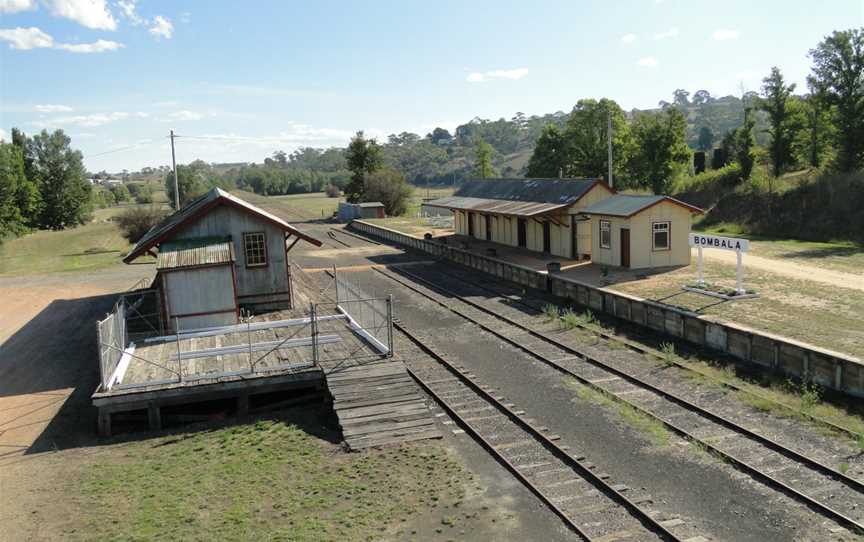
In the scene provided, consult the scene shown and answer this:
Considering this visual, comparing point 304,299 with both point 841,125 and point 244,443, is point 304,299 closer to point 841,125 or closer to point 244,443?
point 244,443

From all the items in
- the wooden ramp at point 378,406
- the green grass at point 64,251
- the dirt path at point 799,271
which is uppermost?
the green grass at point 64,251

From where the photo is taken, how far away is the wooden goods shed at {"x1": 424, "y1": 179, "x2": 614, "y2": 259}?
34719 mm

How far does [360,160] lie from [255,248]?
222ft

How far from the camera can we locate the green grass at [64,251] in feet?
145

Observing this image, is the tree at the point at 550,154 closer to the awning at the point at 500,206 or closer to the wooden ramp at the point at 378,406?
the awning at the point at 500,206

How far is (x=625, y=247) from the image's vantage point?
3094 centimetres

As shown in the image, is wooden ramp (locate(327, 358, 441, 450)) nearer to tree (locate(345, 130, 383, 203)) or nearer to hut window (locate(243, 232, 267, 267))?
hut window (locate(243, 232, 267, 267))

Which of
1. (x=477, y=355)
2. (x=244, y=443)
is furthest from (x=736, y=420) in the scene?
(x=244, y=443)

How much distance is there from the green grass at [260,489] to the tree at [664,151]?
1839 inches

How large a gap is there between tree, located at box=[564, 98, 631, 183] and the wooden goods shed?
54.2 ft

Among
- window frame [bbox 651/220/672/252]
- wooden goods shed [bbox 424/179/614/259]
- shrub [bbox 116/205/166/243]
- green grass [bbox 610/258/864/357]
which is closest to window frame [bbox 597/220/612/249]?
wooden goods shed [bbox 424/179/614/259]

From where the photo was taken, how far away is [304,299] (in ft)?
82.7

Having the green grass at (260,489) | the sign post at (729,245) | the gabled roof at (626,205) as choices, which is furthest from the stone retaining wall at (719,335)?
the green grass at (260,489)

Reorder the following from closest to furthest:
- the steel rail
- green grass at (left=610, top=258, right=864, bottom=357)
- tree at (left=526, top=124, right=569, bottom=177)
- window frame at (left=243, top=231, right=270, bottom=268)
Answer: the steel rail
green grass at (left=610, top=258, right=864, bottom=357)
window frame at (left=243, top=231, right=270, bottom=268)
tree at (left=526, top=124, right=569, bottom=177)
